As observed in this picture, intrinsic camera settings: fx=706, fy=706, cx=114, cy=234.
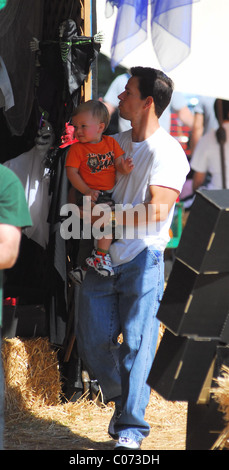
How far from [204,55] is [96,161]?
133 inches

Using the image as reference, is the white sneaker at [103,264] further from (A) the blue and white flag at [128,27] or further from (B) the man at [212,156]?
(B) the man at [212,156]

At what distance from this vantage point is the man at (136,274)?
3.83m

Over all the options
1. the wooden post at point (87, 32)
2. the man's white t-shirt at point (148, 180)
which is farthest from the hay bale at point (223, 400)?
the wooden post at point (87, 32)

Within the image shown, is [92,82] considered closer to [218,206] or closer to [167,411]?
[218,206]

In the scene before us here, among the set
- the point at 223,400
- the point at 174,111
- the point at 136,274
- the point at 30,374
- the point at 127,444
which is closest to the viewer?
the point at 223,400

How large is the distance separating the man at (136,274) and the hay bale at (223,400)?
2.01 feet

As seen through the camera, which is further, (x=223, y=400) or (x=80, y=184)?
(x=80, y=184)

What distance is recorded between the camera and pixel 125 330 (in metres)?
3.92

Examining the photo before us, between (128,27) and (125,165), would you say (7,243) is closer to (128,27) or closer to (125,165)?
(125,165)

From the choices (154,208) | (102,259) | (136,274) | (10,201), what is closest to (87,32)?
(154,208)

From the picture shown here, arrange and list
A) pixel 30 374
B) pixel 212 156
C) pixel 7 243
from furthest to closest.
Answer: pixel 212 156, pixel 30 374, pixel 7 243

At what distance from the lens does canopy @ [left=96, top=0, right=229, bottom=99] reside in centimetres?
677

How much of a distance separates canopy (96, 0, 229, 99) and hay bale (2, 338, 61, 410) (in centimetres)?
307
